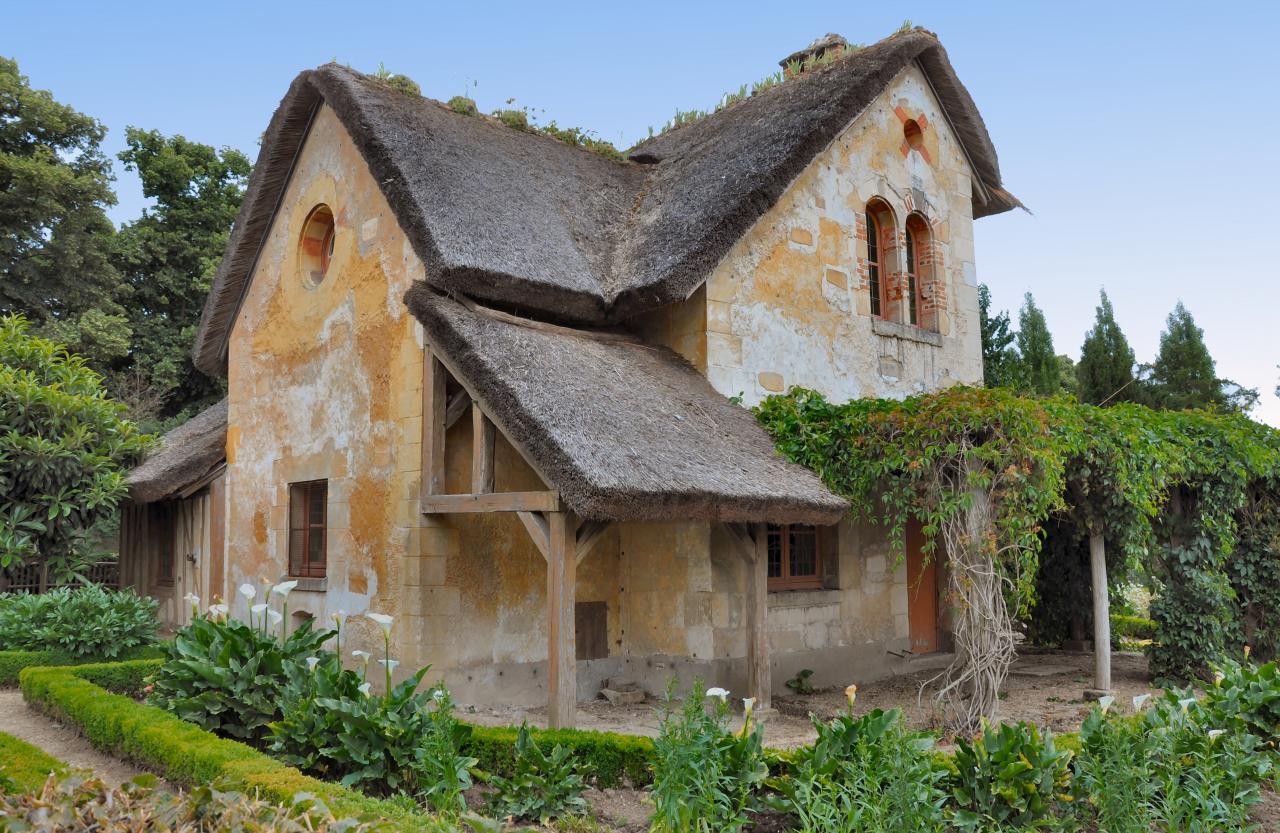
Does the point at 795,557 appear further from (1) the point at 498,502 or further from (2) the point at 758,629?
(1) the point at 498,502

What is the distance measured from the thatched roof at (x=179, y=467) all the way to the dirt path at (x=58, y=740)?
494 cm

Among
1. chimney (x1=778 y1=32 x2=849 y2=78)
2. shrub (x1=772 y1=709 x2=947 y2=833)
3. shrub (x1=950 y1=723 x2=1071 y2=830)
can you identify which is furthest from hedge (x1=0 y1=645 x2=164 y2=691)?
chimney (x1=778 y1=32 x2=849 y2=78)

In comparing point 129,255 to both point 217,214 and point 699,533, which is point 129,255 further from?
point 699,533

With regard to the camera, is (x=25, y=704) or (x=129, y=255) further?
(x=129, y=255)

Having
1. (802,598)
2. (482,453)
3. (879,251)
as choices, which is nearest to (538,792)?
(482,453)

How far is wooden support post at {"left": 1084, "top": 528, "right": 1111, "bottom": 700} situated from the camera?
33.3 feet

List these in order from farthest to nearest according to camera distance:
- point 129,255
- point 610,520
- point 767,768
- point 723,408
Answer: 1. point 129,255
2. point 723,408
3. point 610,520
4. point 767,768

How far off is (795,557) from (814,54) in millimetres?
7328

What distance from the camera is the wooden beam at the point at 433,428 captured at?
910 cm

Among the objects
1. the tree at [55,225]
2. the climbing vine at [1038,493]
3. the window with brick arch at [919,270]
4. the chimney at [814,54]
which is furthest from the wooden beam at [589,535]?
the tree at [55,225]

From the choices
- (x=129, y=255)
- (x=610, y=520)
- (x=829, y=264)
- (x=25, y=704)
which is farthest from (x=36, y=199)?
(x=610, y=520)

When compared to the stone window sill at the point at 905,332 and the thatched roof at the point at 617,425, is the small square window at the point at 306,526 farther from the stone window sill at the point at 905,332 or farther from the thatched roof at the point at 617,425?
the stone window sill at the point at 905,332

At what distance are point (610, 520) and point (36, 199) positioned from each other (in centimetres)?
1871

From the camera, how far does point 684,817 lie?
5043mm
